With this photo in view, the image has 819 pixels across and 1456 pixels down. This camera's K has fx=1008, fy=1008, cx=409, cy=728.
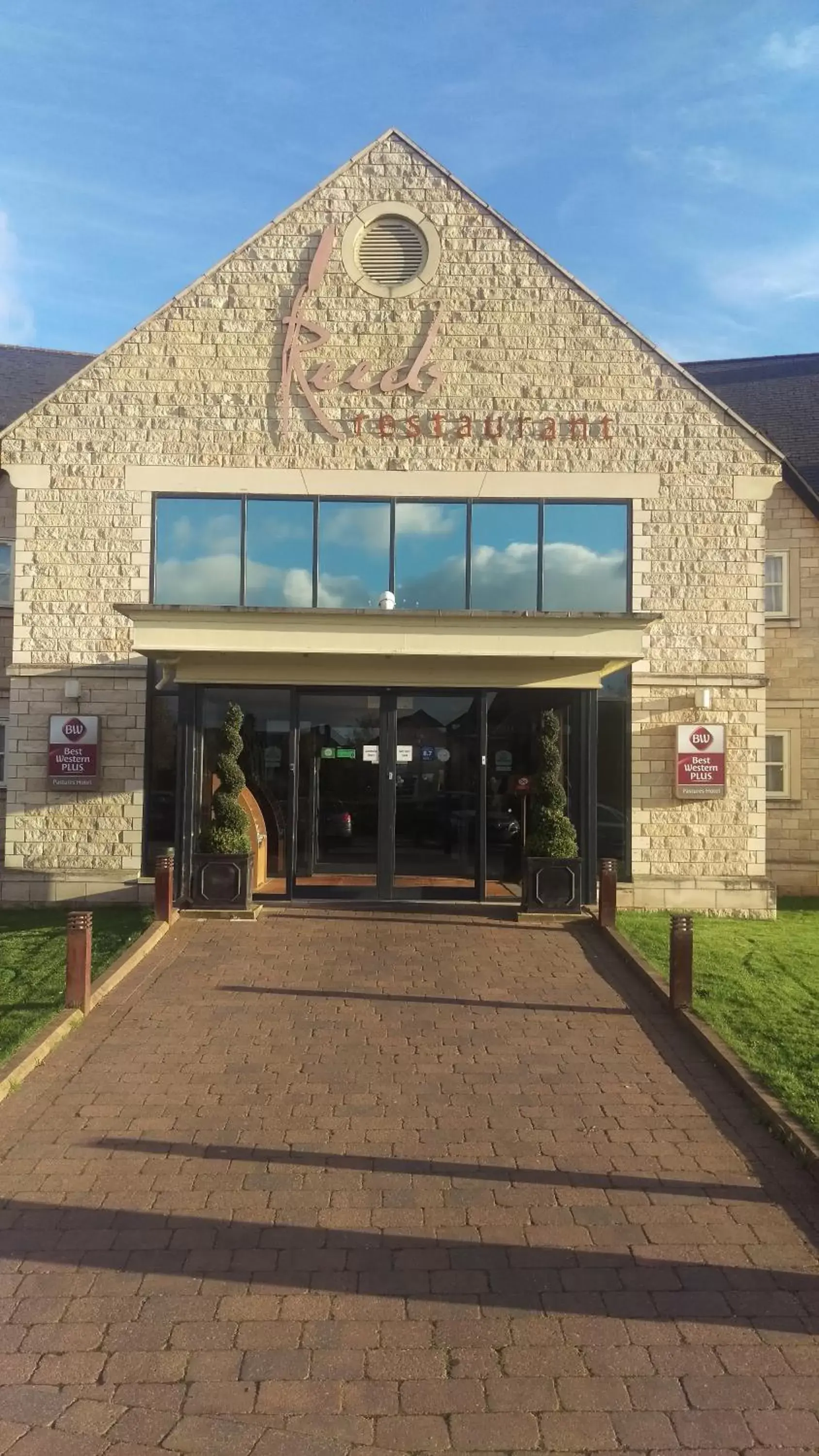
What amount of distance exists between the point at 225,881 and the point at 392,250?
28.9 ft

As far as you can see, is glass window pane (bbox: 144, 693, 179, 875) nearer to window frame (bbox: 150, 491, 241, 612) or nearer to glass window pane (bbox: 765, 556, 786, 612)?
window frame (bbox: 150, 491, 241, 612)

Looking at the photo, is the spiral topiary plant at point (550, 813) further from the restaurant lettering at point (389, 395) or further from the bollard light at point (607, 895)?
the restaurant lettering at point (389, 395)

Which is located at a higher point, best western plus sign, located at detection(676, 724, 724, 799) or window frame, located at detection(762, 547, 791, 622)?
window frame, located at detection(762, 547, 791, 622)

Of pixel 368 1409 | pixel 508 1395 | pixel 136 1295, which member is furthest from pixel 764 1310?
pixel 136 1295

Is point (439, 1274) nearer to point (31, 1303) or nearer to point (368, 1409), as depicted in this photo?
point (368, 1409)

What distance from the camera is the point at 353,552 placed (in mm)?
13562

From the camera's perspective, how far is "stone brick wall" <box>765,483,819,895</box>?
A: 16297 mm

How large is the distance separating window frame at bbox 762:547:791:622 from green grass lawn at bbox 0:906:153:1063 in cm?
1081

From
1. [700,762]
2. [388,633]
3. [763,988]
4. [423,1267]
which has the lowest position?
[423,1267]

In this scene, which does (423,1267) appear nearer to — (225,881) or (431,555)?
(225,881)

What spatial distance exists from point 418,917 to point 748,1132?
21.5ft

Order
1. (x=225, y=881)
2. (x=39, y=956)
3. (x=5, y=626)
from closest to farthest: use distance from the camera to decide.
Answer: (x=39, y=956)
(x=225, y=881)
(x=5, y=626)

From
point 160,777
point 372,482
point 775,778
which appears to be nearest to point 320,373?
point 372,482

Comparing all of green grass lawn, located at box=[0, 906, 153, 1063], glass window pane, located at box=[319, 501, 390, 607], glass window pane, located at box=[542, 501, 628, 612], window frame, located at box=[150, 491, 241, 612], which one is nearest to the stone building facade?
glass window pane, located at box=[542, 501, 628, 612]
